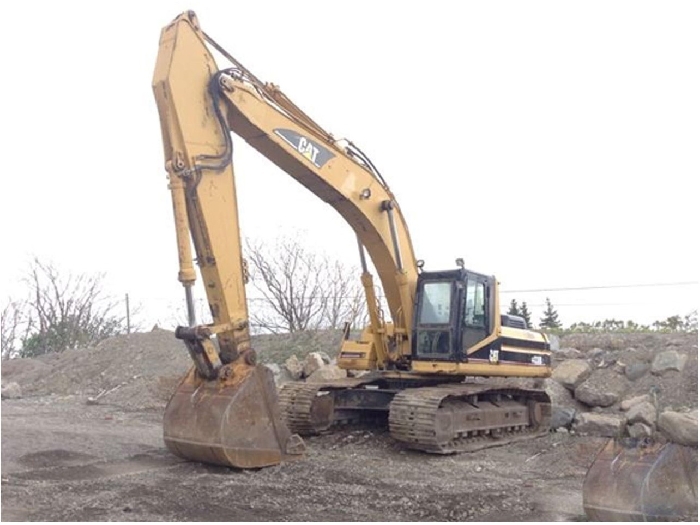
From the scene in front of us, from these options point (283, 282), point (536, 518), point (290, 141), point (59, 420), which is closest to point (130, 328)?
point (283, 282)

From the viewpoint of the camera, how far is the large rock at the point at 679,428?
7.26m

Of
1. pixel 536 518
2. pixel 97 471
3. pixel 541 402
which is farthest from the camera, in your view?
pixel 541 402

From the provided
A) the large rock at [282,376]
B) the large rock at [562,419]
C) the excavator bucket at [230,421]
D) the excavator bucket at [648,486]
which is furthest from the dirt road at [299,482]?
the large rock at [282,376]

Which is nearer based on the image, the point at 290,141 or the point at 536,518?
the point at 536,518

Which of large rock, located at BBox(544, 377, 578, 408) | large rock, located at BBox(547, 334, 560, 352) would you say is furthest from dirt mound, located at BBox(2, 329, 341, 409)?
large rock, located at BBox(544, 377, 578, 408)

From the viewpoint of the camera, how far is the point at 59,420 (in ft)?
41.2

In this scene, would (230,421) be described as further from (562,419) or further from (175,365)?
(175,365)

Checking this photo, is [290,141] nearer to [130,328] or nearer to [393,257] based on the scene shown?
[393,257]

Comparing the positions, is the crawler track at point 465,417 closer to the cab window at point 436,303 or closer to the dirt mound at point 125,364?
the cab window at point 436,303

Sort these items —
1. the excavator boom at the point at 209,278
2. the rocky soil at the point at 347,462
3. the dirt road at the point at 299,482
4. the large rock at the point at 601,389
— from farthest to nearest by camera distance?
the large rock at the point at 601,389
the excavator boom at the point at 209,278
the rocky soil at the point at 347,462
the dirt road at the point at 299,482

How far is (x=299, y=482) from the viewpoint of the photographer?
7.51 m

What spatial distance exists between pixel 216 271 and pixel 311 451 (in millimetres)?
2867

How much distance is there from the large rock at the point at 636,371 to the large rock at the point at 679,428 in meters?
5.82

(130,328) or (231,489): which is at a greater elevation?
(130,328)
